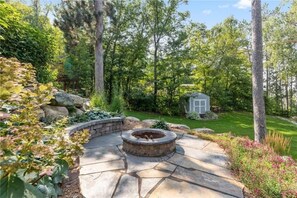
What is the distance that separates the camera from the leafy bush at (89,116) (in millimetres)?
4586

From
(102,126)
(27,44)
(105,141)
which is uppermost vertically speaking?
(27,44)

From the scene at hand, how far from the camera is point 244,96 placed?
45.1ft

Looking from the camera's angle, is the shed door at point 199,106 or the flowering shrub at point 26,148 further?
the shed door at point 199,106

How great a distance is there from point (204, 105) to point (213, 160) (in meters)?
7.82

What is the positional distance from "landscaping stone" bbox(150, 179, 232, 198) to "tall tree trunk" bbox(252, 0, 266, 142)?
312 cm

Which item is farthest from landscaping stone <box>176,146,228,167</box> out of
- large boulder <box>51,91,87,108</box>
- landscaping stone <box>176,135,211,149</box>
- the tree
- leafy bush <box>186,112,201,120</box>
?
the tree

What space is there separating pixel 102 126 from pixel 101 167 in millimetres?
1861

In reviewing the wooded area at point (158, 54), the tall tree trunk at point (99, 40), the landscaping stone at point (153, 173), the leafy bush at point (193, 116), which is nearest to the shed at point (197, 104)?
the leafy bush at point (193, 116)

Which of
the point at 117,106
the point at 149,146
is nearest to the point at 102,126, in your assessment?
the point at 117,106

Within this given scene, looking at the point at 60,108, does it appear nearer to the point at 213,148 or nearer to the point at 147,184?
the point at 147,184

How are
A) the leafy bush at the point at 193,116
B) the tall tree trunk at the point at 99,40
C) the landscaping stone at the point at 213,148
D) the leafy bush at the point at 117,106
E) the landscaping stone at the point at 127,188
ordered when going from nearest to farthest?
the landscaping stone at the point at 127,188
the landscaping stone at the point at 213,148
the leafy bush at the point at 117,106
the tall tree trunk at the point at 99,40
the leafy bush at the point at 193,116

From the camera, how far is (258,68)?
4867mm

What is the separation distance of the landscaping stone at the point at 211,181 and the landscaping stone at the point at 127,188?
1.88ft

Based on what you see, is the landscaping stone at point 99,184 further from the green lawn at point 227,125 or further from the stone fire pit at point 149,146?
the green lawn at point 227,125
